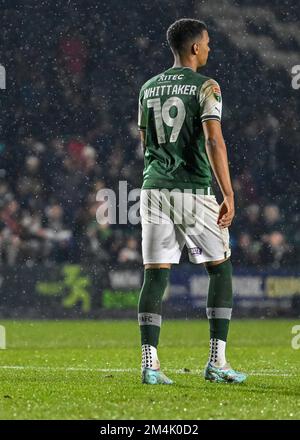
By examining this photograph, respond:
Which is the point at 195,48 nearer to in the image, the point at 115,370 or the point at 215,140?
the point at 215,140

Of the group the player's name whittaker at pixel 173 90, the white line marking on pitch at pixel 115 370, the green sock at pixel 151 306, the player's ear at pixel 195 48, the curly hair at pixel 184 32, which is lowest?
the white line marking on pitch at pixel 115 370

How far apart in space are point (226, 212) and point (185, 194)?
269mm

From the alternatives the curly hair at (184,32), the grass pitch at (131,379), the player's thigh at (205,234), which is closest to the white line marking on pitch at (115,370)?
the grass pitch at (131,379)

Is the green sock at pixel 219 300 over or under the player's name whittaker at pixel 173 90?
under

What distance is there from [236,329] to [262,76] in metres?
7.54

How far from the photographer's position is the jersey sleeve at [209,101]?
579 centimetres

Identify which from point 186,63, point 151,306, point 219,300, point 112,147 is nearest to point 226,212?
point 219,300

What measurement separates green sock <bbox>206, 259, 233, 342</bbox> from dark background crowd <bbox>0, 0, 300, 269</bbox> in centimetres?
863

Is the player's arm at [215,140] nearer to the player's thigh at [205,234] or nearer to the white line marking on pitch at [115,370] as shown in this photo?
the player's thigh at [205,234]

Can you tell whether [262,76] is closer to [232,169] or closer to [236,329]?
[232,169]

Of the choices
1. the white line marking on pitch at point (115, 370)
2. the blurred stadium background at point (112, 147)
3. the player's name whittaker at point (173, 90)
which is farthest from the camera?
the blurred stadium background at point (112, 147)

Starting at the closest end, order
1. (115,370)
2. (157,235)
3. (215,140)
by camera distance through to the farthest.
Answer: (215,140) < (157,235) < (115,370)

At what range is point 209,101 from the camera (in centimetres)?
580
